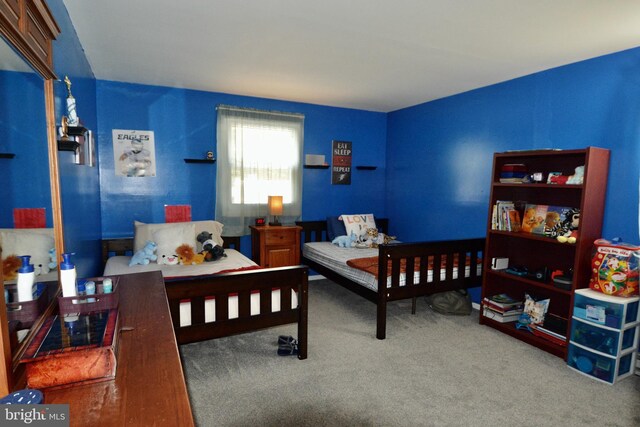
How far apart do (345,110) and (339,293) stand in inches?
95.2

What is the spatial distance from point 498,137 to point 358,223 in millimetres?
1879

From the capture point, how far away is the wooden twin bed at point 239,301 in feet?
7.07

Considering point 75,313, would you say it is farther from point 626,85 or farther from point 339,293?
point 626,85

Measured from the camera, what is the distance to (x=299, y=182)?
4.44 m

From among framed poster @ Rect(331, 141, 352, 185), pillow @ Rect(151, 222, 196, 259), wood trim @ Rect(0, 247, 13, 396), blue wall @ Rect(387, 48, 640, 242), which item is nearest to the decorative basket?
wood trim @ Rect(0, 247, 13, 396)

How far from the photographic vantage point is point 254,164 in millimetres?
4191

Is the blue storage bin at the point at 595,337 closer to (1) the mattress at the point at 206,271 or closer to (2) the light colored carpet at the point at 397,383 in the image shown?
(2) the light colored carpet at the point at 397,383

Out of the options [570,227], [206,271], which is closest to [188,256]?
[206,271]

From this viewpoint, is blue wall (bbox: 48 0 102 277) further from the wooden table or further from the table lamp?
the table lamp

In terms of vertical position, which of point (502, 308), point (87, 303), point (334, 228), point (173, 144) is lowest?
point (502, 308)

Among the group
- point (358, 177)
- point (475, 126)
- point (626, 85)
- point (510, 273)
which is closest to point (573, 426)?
point (510, 273)

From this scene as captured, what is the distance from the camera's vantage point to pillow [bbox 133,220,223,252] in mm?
3398

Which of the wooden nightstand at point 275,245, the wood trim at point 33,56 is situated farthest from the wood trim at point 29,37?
the wooden nightstand at point 275,245

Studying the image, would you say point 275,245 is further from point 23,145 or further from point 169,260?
point 23,145
